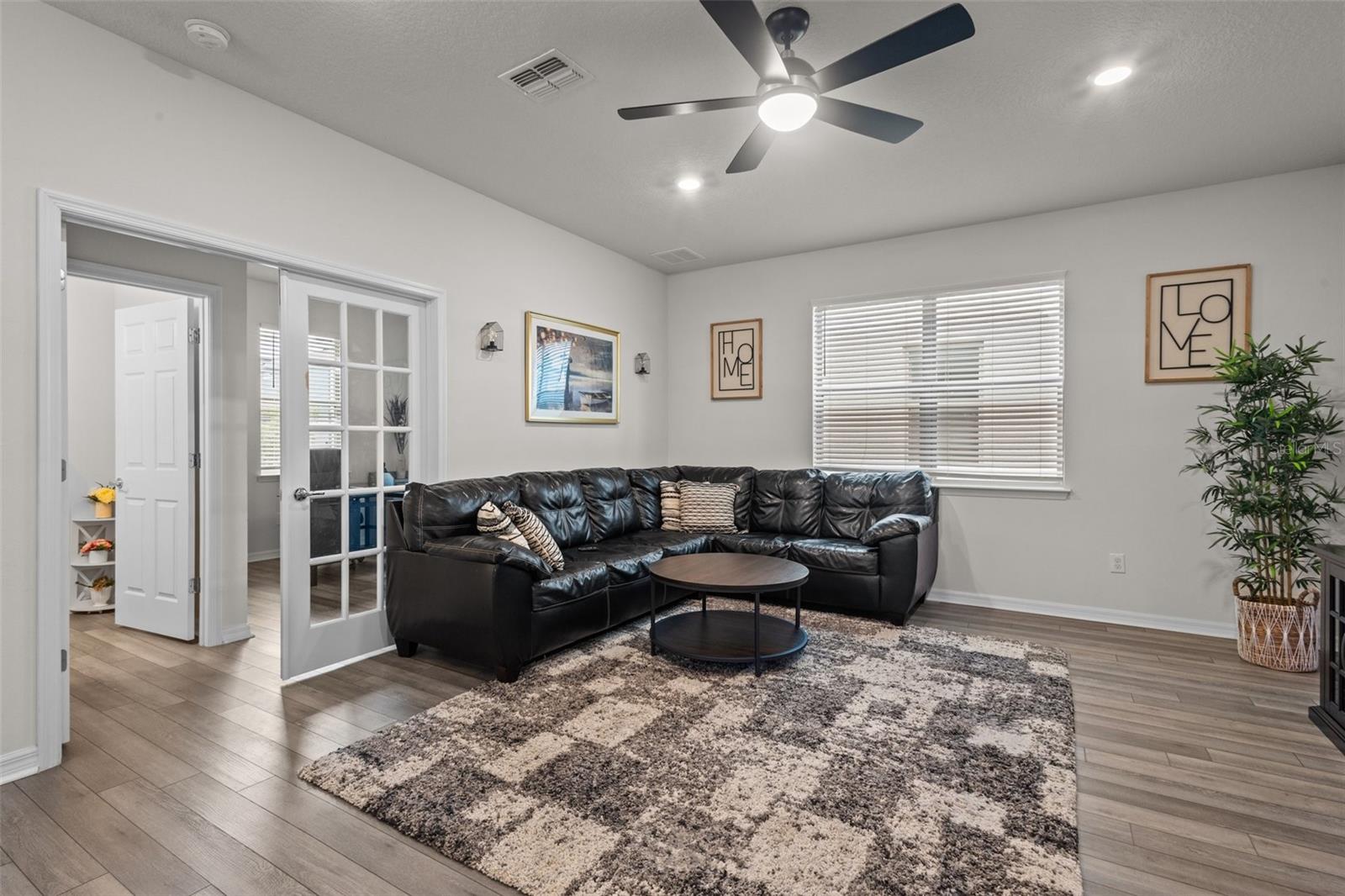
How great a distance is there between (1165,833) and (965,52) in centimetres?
286

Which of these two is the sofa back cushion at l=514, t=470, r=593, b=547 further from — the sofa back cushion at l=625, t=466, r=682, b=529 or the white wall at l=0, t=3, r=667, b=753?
the sofa back cushion at l=625, t=466, r=682, b=529

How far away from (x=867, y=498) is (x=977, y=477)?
2.71ft

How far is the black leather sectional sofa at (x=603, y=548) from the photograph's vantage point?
3.17 m

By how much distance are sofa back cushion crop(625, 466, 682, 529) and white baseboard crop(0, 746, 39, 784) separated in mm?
3447

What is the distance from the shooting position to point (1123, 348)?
13.9ft

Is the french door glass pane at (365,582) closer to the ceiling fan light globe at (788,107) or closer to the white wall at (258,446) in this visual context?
the ceiling fan light globe at (788,107)

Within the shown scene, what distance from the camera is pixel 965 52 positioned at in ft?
8.52

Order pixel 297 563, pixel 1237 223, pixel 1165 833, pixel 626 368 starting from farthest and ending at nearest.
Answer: pixel 626 368 → pixel 1237 223 → pixel 297 563 → pixel 1165 833

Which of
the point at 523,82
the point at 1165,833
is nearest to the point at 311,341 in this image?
the point at 523,82

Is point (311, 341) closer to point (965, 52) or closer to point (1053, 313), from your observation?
point (965, 52)

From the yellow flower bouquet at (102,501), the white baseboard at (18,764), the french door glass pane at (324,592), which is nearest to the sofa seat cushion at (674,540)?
the french door glass pane at (324,592)

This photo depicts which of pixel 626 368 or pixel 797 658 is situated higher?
pixel 626 368

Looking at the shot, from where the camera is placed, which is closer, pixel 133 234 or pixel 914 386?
pixel 133 234

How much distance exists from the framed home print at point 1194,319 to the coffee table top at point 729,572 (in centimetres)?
279
